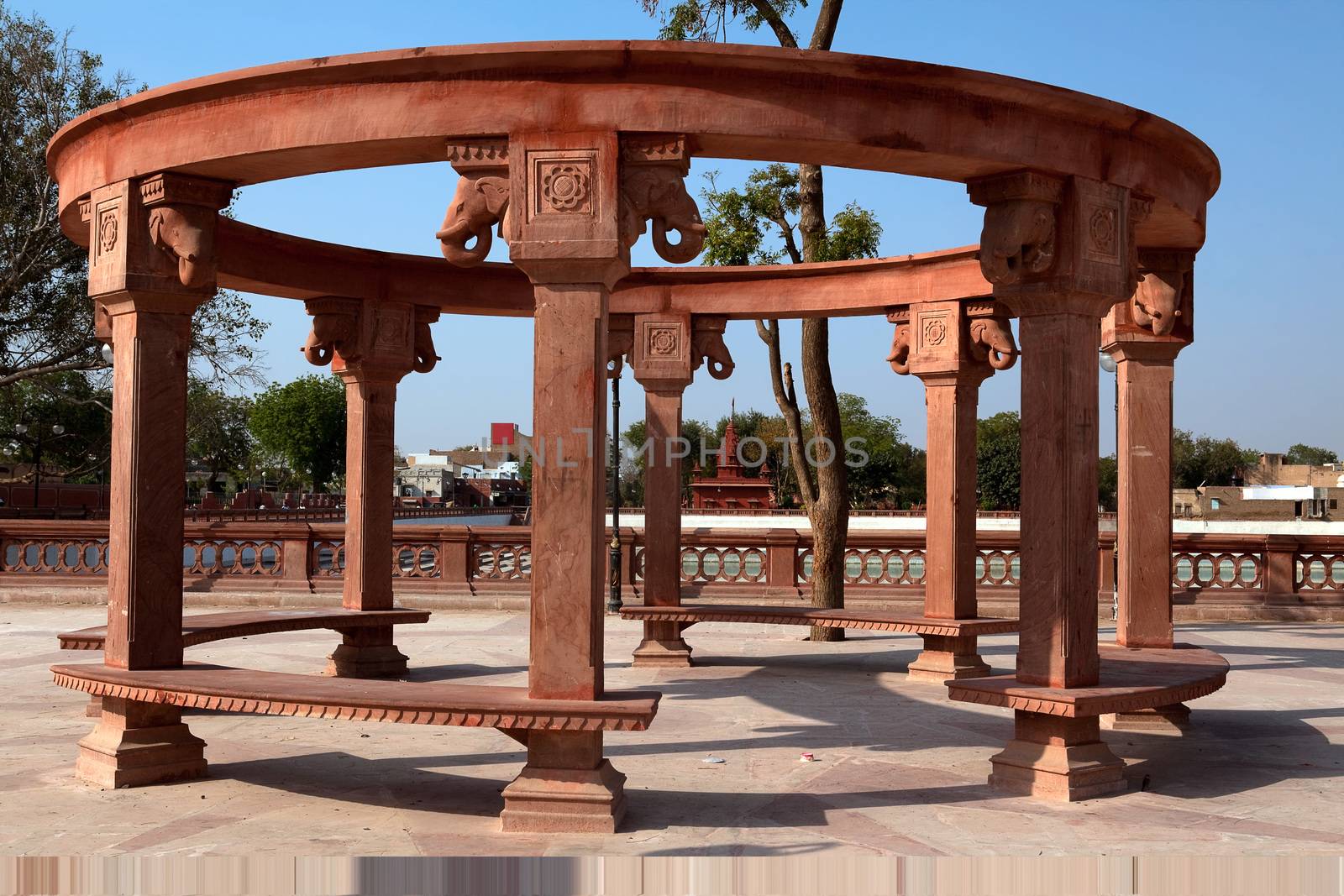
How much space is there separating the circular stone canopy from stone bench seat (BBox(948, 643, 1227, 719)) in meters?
2.86

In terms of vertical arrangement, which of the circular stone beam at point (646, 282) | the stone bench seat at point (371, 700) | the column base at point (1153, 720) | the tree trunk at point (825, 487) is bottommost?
the column base at point (1153, 720)

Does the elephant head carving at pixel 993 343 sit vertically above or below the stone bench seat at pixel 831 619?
above

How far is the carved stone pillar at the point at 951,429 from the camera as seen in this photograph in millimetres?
10641

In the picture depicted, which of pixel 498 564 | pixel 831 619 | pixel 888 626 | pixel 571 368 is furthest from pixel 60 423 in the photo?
pixel 571 368

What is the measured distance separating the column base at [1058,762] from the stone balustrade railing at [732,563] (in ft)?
30.0

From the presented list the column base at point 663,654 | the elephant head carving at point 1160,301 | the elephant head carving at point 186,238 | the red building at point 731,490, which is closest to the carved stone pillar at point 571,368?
the elephant head carving at point 186,238

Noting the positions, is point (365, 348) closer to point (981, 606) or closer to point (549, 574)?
point (549, 574)

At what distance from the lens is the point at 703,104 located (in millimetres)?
5977

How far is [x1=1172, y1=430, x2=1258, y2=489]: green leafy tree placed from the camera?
310ft

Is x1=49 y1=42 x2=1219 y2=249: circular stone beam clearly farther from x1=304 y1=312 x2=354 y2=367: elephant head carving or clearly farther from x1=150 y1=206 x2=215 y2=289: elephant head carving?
x1=304 y1=312 x2=354 y2=367: elephant head carving

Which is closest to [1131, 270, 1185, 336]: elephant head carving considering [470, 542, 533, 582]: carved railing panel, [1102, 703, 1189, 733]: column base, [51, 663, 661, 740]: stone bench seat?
[1102, 703, 1189, 733]: column base

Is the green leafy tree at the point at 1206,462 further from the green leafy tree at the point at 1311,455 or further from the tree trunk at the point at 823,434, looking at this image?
the tree trunk at the point at 823,434

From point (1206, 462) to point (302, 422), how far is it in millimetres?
67407

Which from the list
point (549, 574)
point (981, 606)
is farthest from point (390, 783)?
point (981, 606)
